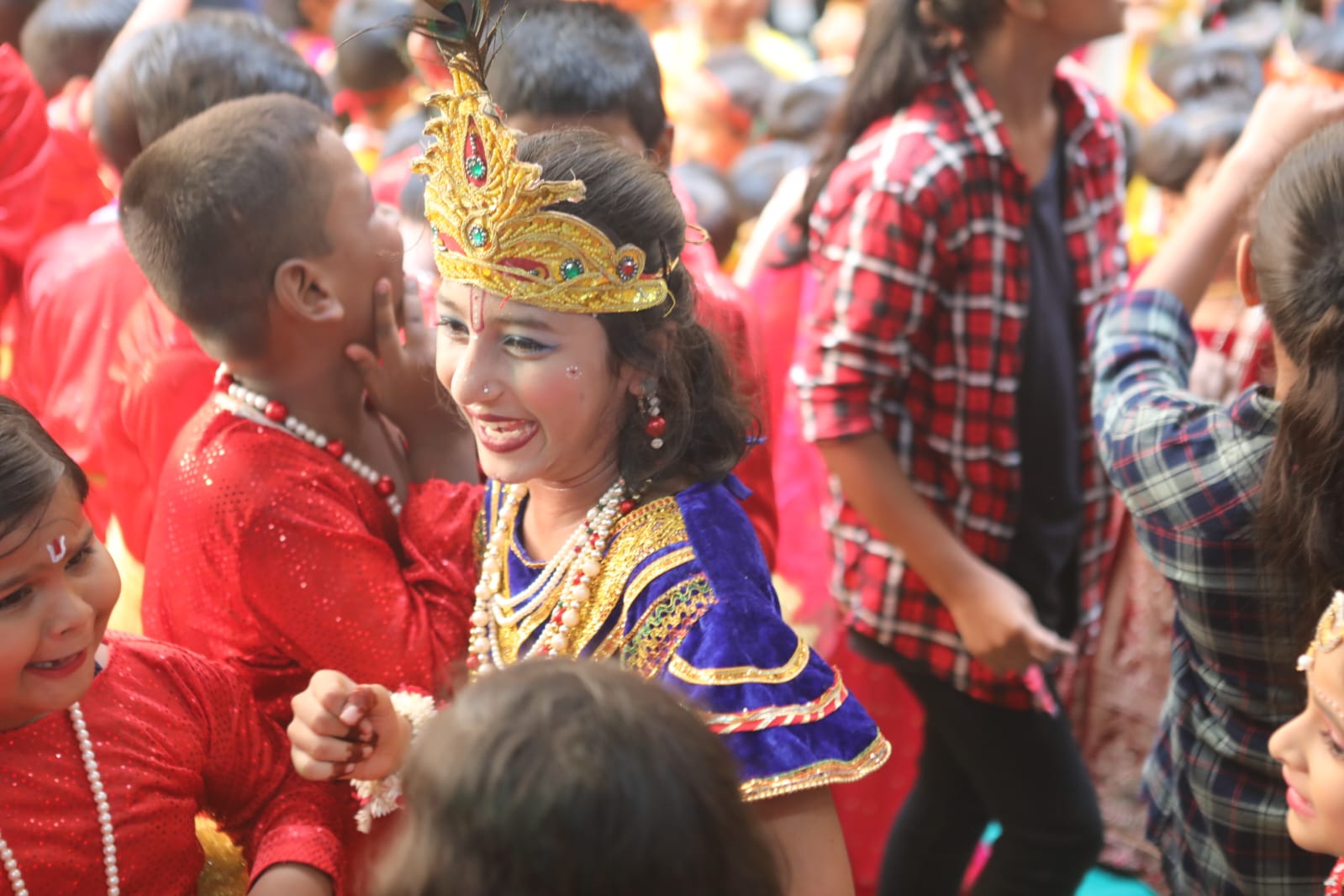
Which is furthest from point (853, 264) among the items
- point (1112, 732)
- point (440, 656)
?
point (1112, 732)

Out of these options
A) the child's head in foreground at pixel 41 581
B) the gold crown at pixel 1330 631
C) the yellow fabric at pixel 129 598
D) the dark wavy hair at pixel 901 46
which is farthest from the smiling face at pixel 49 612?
the dark wavy hair at pixel 901 46

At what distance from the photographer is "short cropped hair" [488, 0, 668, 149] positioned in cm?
188

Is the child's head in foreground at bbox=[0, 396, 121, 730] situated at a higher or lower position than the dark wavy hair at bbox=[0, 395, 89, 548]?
lower

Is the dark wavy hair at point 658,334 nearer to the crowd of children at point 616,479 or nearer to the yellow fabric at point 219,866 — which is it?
the crowd of children at point 616,479

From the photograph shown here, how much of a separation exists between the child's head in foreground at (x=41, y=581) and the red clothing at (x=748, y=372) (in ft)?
2.41

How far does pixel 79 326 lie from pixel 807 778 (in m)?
1.59

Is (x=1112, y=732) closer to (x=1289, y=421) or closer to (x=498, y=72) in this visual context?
(x=1289, y=421)

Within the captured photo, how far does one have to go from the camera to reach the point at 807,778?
1.18 metres

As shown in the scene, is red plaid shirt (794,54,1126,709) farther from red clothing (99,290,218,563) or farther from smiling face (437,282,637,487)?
red clothing (99,290,218,563)

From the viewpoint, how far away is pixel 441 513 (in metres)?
1.62

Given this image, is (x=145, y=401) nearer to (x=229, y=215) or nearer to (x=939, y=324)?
(x=229, y=215)

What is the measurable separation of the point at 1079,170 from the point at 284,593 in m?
1.43

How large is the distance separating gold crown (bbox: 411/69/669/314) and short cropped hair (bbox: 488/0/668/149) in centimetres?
58

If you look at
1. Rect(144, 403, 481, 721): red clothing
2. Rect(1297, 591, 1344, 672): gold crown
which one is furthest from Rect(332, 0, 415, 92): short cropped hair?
Rect(1297, 591, 1344, 672): gold crown
